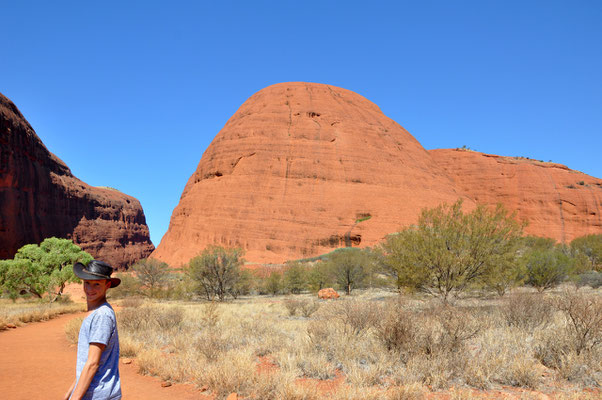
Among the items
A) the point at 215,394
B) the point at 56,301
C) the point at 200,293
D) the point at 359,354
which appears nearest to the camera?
the point at 215,394

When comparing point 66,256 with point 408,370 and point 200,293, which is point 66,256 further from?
point 408,370

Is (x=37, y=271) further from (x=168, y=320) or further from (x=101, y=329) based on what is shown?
(x=101, y=329)

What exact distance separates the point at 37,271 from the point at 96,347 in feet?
70.9

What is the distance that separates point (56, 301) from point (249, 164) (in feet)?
90.3

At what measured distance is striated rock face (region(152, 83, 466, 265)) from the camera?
40844 millimetres

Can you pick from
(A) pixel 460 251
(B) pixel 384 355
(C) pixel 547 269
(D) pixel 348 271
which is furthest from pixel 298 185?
(B) pixel 384 355

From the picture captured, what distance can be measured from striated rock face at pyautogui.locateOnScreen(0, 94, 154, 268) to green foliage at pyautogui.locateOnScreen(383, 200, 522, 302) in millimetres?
38855

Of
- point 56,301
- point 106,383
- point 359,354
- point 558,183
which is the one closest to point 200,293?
point 56,301

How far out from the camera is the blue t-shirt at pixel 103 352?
242 cm

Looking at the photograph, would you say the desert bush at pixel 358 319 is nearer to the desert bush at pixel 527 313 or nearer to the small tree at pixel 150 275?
the desert bush at pixel 527 313

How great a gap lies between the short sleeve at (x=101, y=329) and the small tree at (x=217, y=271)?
1819cm

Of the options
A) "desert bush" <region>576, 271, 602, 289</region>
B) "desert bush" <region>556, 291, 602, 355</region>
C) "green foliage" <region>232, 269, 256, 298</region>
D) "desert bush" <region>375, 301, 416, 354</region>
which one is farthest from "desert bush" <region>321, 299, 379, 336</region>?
"desert bush" <region>576, 271, 602, 289</region>

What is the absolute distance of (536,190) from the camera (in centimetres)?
5416

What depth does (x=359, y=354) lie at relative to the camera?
6.81 m
